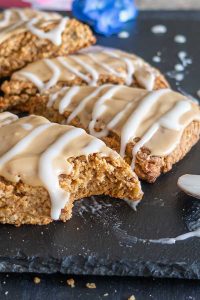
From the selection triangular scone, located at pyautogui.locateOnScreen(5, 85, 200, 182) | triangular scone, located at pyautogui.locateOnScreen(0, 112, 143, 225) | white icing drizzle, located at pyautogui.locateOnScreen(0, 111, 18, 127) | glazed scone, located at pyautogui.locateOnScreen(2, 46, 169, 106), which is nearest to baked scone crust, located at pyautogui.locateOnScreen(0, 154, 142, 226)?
triangular scone, located at pyautogui.locateOnScreen(0, 112, 143, 225)

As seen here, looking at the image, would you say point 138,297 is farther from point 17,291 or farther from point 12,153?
point 12,153

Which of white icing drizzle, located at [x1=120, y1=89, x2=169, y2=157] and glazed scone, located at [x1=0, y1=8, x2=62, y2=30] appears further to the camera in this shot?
glazed scone, located at [x1=0, y1=8, x2=62, y2=30]

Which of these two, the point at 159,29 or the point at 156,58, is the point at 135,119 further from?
the point at 159,29

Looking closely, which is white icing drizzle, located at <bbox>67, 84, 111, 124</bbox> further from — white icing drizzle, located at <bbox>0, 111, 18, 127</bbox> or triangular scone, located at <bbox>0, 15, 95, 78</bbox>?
triangular scone, located at <bbox>0, 15, 95, 78</bbox>

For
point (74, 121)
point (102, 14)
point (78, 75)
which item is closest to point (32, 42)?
point (78, 75)

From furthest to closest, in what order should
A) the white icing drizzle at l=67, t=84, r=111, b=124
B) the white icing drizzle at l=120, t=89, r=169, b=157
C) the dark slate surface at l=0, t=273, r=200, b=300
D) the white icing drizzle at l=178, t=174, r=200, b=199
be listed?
the white icing drizzle at l=67, t=84, r=111, b=124 < the white icing drizzle at l=120, t=89, r=169, b=157 < the white icing drizzle at l=178, t=174, r=200, b=199 < the dark slate surface at l=0, t=273, r=200, b=300

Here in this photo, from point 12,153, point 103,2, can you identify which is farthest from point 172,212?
point 103,2

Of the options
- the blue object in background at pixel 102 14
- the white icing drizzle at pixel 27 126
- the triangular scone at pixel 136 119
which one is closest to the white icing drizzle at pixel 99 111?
the triangular scone at pixel 136 119
